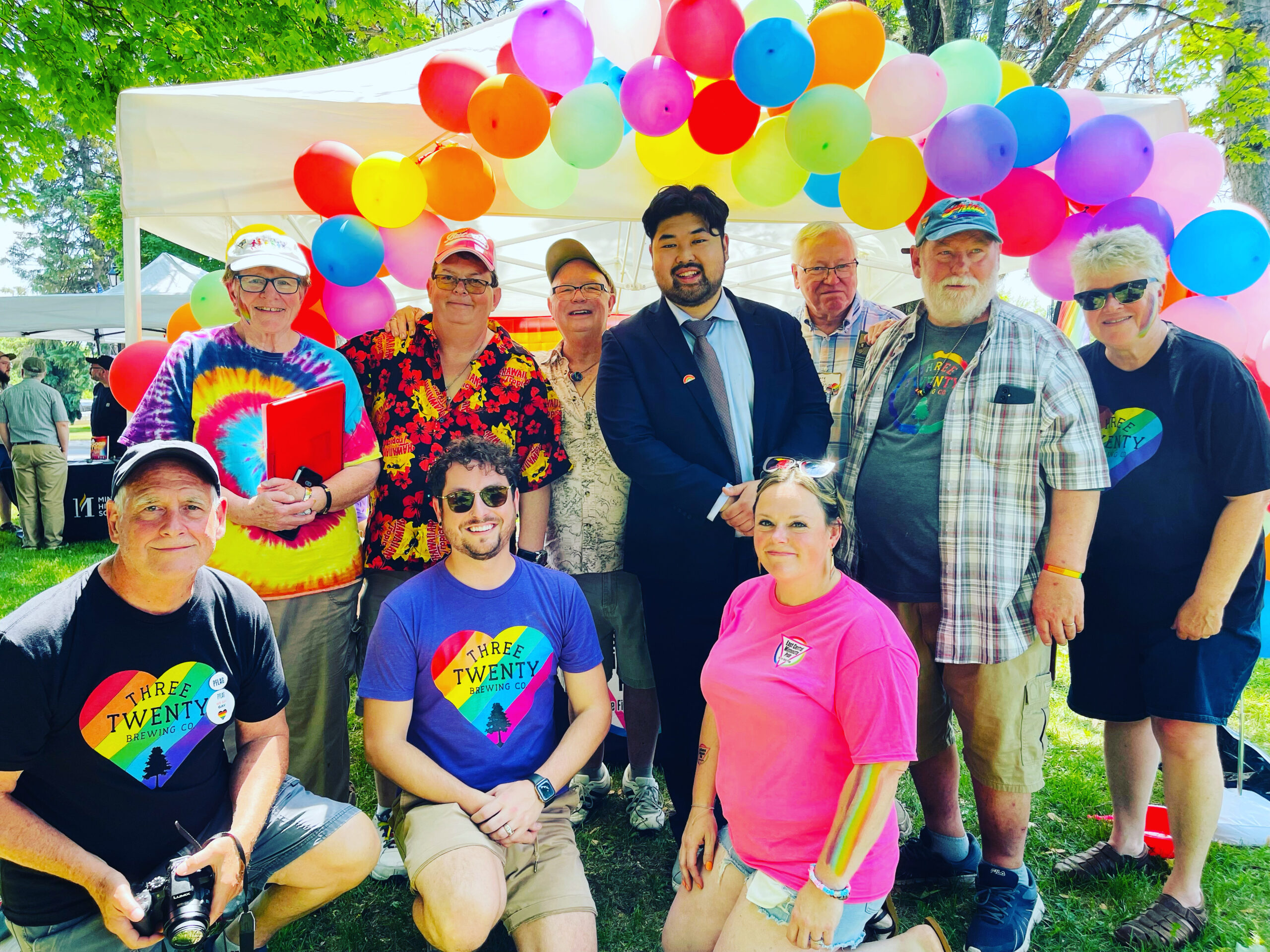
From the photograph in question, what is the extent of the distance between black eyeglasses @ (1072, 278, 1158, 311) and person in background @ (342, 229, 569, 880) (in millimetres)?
1876

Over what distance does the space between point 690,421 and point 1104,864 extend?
2159mm

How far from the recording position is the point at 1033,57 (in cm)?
899

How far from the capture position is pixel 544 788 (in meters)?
2.19

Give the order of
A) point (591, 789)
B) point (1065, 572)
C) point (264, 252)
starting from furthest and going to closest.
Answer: point (591, 789), point (264, 252), point (1065, 572)

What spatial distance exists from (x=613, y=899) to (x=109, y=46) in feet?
27.0

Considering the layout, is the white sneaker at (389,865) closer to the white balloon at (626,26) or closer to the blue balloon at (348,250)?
the blue balloon at (348,250)

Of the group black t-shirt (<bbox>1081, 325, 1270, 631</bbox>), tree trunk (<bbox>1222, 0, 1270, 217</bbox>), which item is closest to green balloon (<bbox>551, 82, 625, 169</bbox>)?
black t-shirt (<bbox>1081, 325, 1270, 631</bbox>)

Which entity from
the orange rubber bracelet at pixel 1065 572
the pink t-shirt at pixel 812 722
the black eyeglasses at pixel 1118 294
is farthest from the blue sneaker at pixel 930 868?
the black eyeglasses at pixel 1118 294

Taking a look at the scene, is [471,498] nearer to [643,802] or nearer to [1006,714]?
[643,802]

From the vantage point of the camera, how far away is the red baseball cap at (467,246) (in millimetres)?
2811

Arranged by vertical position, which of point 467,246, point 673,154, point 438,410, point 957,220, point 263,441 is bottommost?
point 263,441

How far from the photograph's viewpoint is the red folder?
8.00ft

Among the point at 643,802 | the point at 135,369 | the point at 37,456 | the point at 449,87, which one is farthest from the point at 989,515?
the point at 37,456

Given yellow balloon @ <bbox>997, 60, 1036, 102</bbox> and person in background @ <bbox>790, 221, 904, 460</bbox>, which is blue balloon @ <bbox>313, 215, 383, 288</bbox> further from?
yellow balloon @ <bbox>997, 60, 1036, 102</bbox>
